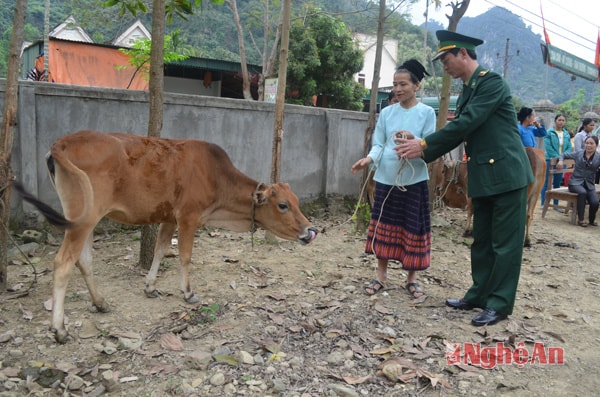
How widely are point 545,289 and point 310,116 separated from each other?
15.1ft

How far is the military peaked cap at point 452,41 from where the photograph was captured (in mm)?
4336

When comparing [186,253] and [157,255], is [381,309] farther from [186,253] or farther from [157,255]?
[157,255]

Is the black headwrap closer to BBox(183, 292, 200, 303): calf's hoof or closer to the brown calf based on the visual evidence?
the brown calf

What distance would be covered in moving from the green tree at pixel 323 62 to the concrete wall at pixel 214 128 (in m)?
7.03

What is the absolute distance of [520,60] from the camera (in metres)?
118

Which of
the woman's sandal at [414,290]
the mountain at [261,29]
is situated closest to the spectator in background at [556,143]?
the mountain at [261,29]

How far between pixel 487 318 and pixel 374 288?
43.2 inches

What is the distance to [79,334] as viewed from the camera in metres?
3.90

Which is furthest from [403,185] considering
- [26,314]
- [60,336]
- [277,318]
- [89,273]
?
[26,314]

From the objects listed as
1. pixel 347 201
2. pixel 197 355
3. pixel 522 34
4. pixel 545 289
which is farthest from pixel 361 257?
pixel 522 34

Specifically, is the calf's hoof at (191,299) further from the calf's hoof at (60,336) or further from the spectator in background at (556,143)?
the spectator in background at (556,143)

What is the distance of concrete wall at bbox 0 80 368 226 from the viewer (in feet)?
19.5

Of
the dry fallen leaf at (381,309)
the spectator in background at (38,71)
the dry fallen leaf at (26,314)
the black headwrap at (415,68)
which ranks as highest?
the spectator in background at (38,71)

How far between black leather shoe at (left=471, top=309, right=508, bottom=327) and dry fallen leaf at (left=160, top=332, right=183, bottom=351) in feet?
7.95
